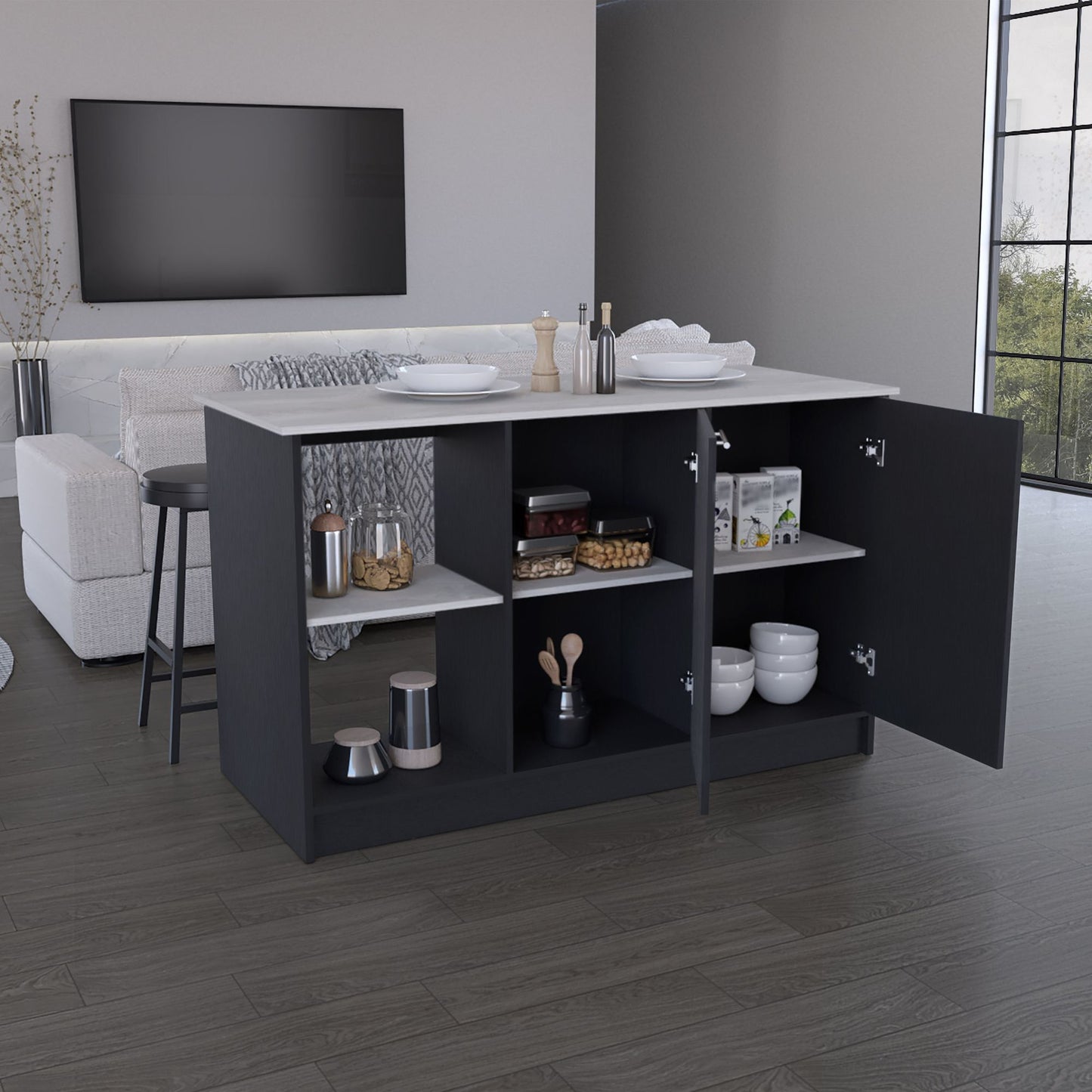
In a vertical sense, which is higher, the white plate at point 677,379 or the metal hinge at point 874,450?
the white plate at point 677,379

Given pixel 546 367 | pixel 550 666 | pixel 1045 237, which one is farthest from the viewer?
pixel 1045 237

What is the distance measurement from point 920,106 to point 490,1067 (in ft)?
23.6

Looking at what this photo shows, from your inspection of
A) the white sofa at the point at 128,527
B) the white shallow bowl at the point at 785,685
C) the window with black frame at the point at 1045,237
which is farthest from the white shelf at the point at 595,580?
the window with black frame at the point at 1045,237

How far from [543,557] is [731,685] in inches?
25.2

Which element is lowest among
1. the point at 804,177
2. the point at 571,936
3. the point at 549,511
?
the point at 571,936

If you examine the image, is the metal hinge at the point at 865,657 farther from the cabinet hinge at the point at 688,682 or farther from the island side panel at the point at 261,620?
the island side panel at the point at 261,620

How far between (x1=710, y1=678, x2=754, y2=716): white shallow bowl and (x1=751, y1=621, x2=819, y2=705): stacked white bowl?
0.08 meters

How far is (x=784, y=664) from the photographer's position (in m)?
3.42

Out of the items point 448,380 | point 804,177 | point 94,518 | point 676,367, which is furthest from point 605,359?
point 804,177

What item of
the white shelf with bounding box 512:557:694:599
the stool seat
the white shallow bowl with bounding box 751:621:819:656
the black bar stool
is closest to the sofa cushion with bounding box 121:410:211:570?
the black bar stool

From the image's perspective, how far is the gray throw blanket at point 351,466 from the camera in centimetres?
435

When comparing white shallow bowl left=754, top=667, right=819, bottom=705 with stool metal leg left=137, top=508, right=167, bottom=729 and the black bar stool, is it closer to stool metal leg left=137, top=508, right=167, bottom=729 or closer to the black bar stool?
the black bar stool

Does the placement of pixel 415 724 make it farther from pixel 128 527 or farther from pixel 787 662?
pixel 128 527

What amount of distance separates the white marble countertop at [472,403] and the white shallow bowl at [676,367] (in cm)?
3
